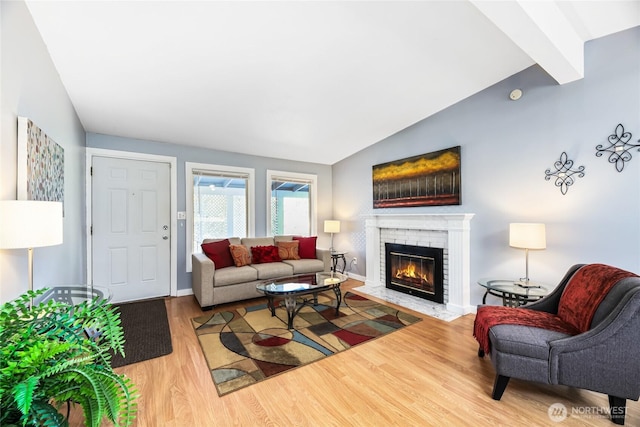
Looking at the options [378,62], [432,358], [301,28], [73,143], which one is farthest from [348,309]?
[73,143]

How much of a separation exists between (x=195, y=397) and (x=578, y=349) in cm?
242

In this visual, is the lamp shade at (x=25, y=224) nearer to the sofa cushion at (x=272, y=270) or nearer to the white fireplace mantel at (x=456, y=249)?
the sofa cushion at (x=272, y=270)

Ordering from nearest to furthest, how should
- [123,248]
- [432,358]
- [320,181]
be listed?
1. [432,358]
2. [123,248]
3. [320,181]

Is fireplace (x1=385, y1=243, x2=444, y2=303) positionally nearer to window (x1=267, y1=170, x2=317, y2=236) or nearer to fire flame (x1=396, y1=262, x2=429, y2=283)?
fire flame (x1=396, y1=262, x2=429, y2=283)

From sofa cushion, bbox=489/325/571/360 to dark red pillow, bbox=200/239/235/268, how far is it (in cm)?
315

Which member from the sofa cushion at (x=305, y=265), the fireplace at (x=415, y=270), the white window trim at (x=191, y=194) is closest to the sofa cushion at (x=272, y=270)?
the sofa cushion at (x=305, y=265)

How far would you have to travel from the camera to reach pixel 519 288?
249cm

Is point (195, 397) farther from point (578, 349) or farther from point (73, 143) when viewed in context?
point (73, 143)

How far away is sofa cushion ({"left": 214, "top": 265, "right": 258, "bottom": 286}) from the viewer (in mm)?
3332

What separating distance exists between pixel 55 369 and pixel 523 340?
237cm

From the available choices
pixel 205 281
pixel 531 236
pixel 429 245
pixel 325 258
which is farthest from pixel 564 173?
pixel 205 281

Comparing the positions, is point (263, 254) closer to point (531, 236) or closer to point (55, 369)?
point (55, 369)

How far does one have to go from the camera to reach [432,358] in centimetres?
221

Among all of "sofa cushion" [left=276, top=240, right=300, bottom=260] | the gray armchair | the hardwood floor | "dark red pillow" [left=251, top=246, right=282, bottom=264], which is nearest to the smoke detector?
the gray armchair
